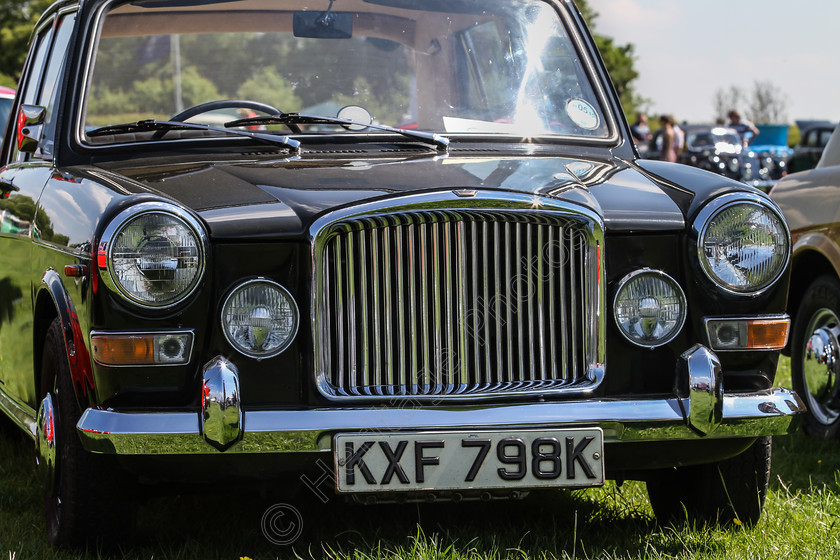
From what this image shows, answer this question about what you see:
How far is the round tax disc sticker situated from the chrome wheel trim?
1.59m

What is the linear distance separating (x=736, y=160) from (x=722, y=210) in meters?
16.2

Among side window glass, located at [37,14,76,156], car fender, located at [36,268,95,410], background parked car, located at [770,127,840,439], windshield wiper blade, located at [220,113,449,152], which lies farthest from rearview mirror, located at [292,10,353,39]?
background parked car, located at [770,127,840,439]

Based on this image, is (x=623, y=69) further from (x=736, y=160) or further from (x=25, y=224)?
(x=25, y=224)

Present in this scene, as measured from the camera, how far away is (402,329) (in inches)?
113

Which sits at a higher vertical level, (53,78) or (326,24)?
(326,24)

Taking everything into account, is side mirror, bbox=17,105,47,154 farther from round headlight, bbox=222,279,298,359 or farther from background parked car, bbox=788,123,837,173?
background parked car, bbox=788,123,837,173

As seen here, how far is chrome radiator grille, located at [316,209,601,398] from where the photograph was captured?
285cm

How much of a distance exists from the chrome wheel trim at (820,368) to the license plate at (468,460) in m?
2.39

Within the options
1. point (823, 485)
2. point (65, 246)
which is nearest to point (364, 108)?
point (65, 246)

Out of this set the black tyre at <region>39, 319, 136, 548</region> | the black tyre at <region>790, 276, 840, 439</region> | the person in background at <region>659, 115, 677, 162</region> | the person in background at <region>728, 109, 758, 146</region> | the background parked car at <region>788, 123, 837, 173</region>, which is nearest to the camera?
the black tyre at <region>39, 319, 136, 548</region>

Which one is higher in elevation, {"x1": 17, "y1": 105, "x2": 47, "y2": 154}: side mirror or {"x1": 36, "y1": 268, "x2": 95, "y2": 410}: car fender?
{"x1": 17, "y1": 105, "x2": 47, "y2": 154}: side mirror

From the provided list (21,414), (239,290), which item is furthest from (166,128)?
(239,290)

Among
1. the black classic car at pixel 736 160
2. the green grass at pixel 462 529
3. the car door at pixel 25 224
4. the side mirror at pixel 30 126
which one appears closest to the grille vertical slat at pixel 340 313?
the green grass at pixel 462 529

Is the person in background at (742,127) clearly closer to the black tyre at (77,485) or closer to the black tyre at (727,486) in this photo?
the black tyre at (727,486)
